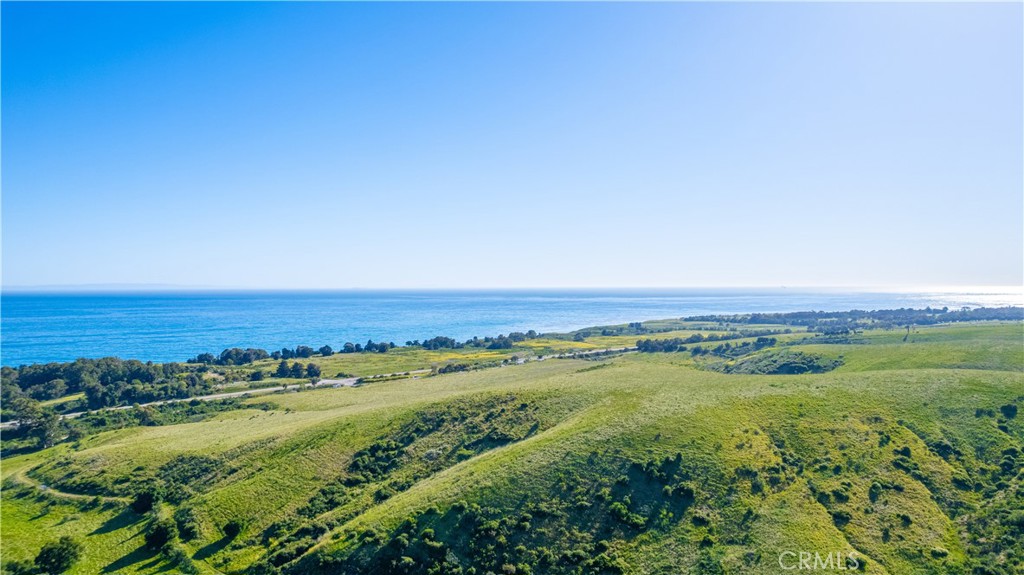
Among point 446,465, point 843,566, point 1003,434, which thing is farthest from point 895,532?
point 446,465

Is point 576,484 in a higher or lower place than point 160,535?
higher

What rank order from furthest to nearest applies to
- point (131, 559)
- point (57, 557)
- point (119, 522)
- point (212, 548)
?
point (119, 522) < point (212, 548) < point (131, 559) < point (57, 557)

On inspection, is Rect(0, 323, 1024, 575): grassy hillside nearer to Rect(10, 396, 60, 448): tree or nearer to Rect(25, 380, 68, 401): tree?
Rect(10, 396, 60, 448): tree

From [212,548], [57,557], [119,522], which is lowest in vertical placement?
[212,548]

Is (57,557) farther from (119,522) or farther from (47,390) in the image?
(47,390)

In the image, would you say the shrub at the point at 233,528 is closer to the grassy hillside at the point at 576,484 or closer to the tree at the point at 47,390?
the grassy hillside at the point at 576,484

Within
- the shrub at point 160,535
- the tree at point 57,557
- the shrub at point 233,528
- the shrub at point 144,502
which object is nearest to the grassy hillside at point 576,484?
the shrub at point 233,528

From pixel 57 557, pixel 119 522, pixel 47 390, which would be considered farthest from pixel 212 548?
pixel 47 390
